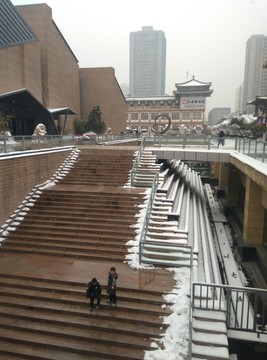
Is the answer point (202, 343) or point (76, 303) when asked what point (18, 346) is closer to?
point (76, 303)

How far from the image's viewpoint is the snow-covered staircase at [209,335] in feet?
22.0

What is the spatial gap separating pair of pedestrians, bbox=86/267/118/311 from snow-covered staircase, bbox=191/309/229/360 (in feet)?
6.97

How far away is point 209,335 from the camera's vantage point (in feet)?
23.4

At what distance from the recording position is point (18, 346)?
7.25 meters

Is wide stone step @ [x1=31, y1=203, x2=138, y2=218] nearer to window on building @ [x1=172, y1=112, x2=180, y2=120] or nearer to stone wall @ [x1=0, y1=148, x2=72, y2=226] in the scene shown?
stone wall @ [x1=0, y1=148, x2=72, y2=226]

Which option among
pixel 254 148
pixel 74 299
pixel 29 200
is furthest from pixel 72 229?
pixel 254 148

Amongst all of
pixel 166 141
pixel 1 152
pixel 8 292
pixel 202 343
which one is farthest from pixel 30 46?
pixel 202 343

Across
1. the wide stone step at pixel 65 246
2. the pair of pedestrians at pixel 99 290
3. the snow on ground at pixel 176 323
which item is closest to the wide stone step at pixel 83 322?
the snow on ground at pixel 176 323

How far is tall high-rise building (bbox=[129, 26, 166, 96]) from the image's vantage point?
18625 centimetres

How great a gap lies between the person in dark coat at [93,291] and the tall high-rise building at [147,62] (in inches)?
7231

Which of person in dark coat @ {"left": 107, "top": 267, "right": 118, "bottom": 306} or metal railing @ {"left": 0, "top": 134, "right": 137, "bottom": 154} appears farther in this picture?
metal railing @ {"left": 0, "top": 134, "right": 137, "bottom": 154}

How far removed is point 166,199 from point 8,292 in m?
7.30

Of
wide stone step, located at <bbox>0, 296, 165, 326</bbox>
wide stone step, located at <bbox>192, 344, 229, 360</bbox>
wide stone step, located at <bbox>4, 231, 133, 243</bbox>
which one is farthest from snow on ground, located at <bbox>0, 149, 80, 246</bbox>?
wide stone step, located at <bbox>192, 344, 229, 360</bbox>

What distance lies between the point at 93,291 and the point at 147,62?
19948 cm
